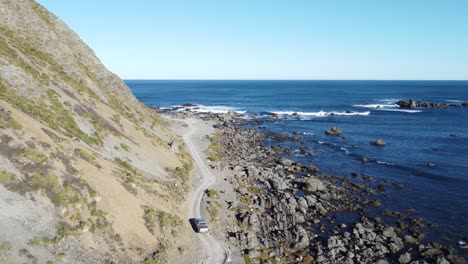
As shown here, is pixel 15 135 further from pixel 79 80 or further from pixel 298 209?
pixel 298 209

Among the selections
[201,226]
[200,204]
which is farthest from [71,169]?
[200,204]

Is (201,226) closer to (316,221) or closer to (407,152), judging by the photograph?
(316,221)

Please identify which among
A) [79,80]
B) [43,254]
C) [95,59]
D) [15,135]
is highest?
[95,59]

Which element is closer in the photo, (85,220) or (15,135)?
(85,220)

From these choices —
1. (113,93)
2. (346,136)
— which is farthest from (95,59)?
(346,136)

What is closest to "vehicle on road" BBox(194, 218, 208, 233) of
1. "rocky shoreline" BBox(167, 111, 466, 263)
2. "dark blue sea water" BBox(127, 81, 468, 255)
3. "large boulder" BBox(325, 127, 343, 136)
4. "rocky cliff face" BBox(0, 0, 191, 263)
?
"rocky cliff face" BBox(0, 0, 191, 263)

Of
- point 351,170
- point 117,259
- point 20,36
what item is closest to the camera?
point 117,259
